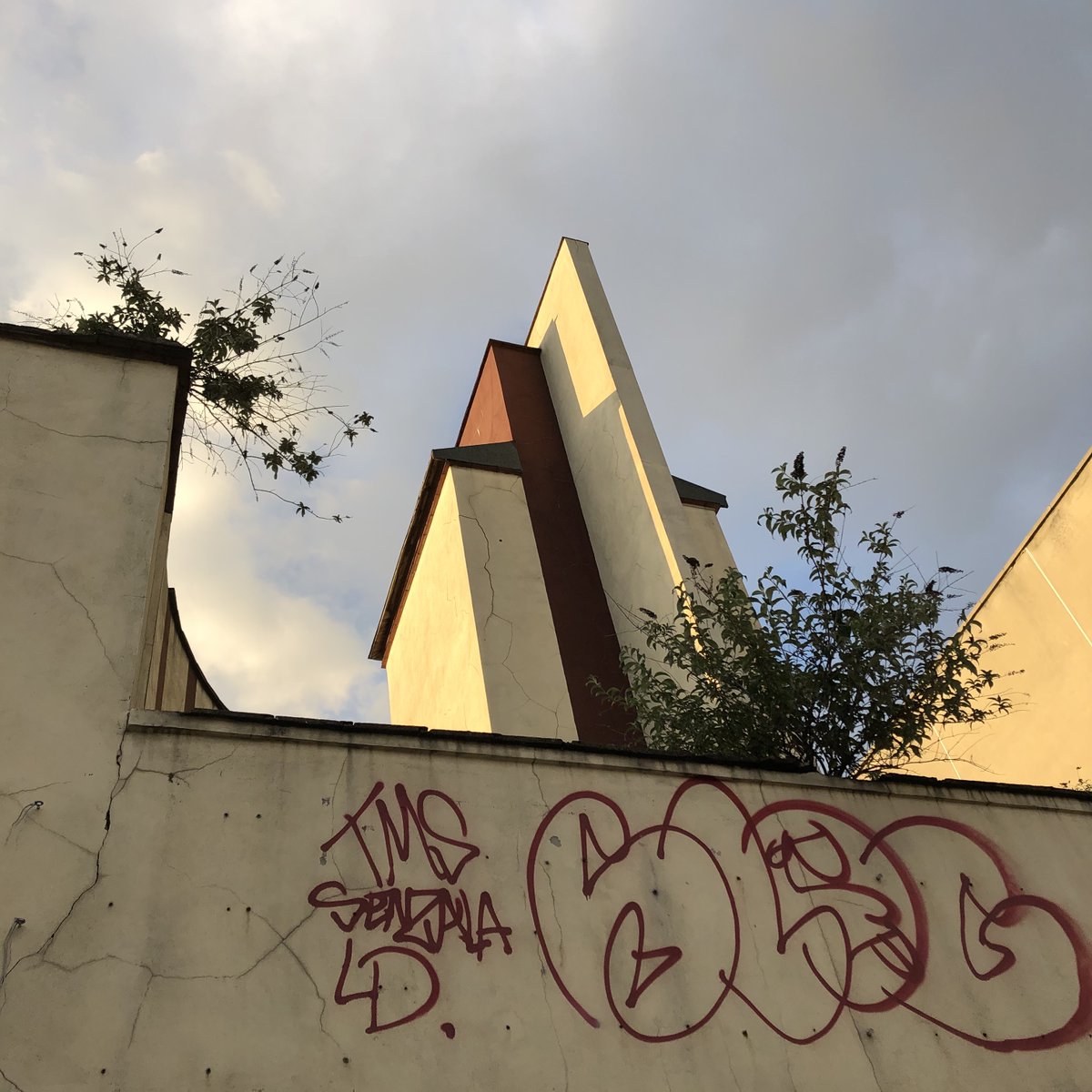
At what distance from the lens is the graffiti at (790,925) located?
149 inches

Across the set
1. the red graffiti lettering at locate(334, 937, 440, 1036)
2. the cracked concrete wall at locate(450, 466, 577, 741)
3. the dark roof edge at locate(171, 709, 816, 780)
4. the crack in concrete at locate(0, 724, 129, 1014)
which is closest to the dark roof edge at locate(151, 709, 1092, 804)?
the dark roof edge at locate(171, 709, 816, 780)

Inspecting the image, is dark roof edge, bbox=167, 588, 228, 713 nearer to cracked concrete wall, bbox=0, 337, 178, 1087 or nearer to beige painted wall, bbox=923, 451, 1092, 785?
cracked concrete wall, bbox=0, 337, 178, 1087

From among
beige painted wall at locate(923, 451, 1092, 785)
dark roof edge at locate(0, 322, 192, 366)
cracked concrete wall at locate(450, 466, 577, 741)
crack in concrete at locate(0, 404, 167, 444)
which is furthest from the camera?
cracked concrete wall at locate(450, 466, 577, 741)

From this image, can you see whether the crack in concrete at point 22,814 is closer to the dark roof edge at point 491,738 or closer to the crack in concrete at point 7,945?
the crack in concrete at point 7,945

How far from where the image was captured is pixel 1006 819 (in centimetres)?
476

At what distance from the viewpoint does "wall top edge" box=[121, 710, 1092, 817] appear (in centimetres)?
390

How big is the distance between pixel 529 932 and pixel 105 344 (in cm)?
370

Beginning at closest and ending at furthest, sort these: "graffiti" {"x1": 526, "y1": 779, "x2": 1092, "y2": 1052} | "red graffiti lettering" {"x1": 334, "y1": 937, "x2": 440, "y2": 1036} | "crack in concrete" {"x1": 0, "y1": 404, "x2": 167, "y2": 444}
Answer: "red graffiti lettering" {"x1": 334, "y1": 937, "x2": 440, "y2": 1036} → "graffiti" {"x1": 526, "y1": 779, "x2": 1092, "y2": 1052} → "crack in concrete" {"x1": 0, "y1": 404, "x2": 167, "y2": 444}

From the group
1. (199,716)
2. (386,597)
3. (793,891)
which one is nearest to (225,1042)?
(199,716)

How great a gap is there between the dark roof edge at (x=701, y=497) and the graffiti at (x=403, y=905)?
27.6 ft

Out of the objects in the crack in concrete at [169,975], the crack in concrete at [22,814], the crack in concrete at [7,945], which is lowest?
the crack in concrete at [169,975]

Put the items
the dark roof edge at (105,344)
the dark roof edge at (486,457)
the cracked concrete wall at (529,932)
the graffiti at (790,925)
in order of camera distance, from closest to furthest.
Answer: the cracked concrete wall at (529,932), the graffiti at (790,925), the dark roof edge at (105,344), the dark roof edge at (486,457)

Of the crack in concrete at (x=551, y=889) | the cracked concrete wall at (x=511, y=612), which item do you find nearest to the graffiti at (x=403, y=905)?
the crack in concrete at (x=551, y=889)

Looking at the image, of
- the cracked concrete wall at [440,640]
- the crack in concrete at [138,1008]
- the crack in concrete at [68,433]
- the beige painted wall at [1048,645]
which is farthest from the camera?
the cracked concrete wall at [440,640]
